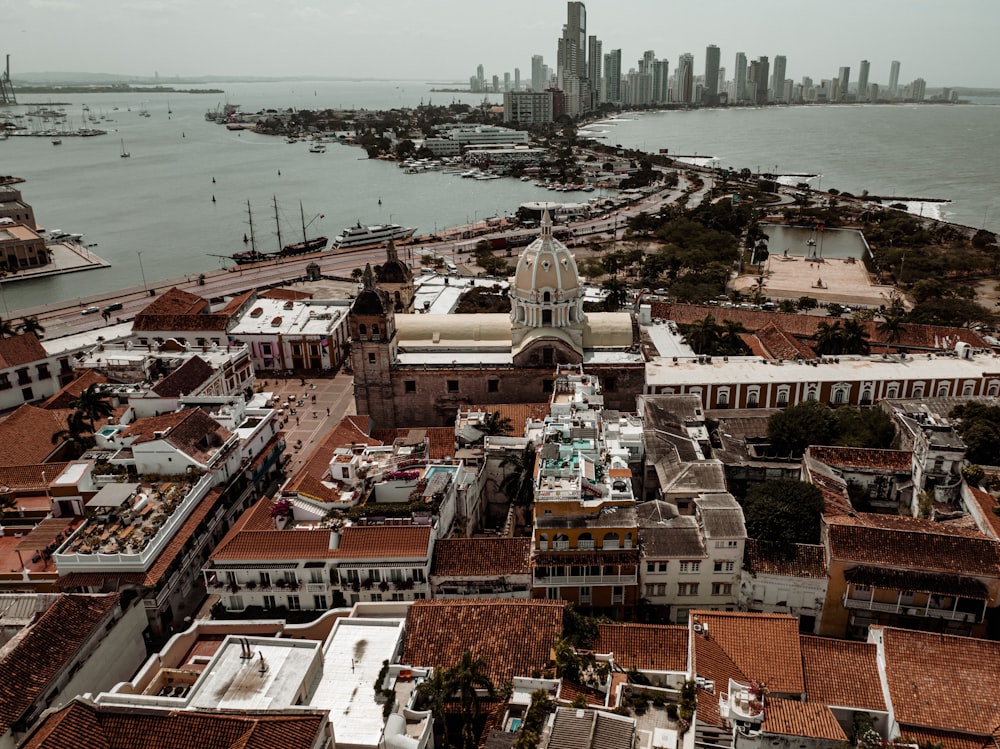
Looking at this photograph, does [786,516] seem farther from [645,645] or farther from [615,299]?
[615,299]

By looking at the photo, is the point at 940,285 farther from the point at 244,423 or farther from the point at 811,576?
the point at 244,423

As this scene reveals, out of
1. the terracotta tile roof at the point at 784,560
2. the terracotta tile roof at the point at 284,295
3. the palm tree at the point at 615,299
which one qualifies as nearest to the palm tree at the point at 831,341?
the palm tree at the point at 615,299

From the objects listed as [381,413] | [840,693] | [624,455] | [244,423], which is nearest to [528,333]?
[381,413]

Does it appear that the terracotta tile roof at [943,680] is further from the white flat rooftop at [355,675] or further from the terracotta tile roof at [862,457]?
the white flat rooftop at [355,675]

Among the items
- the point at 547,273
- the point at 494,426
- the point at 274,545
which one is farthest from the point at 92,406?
the point at 547,273

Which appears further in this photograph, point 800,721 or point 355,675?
point 355,675

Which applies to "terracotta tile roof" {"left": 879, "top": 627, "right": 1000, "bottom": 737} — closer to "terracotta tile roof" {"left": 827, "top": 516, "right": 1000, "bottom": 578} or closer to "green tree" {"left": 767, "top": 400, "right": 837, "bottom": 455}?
"terracotta tile roof" {"left": 827, "top": 516, "right": 1000, "bottom": 578}
